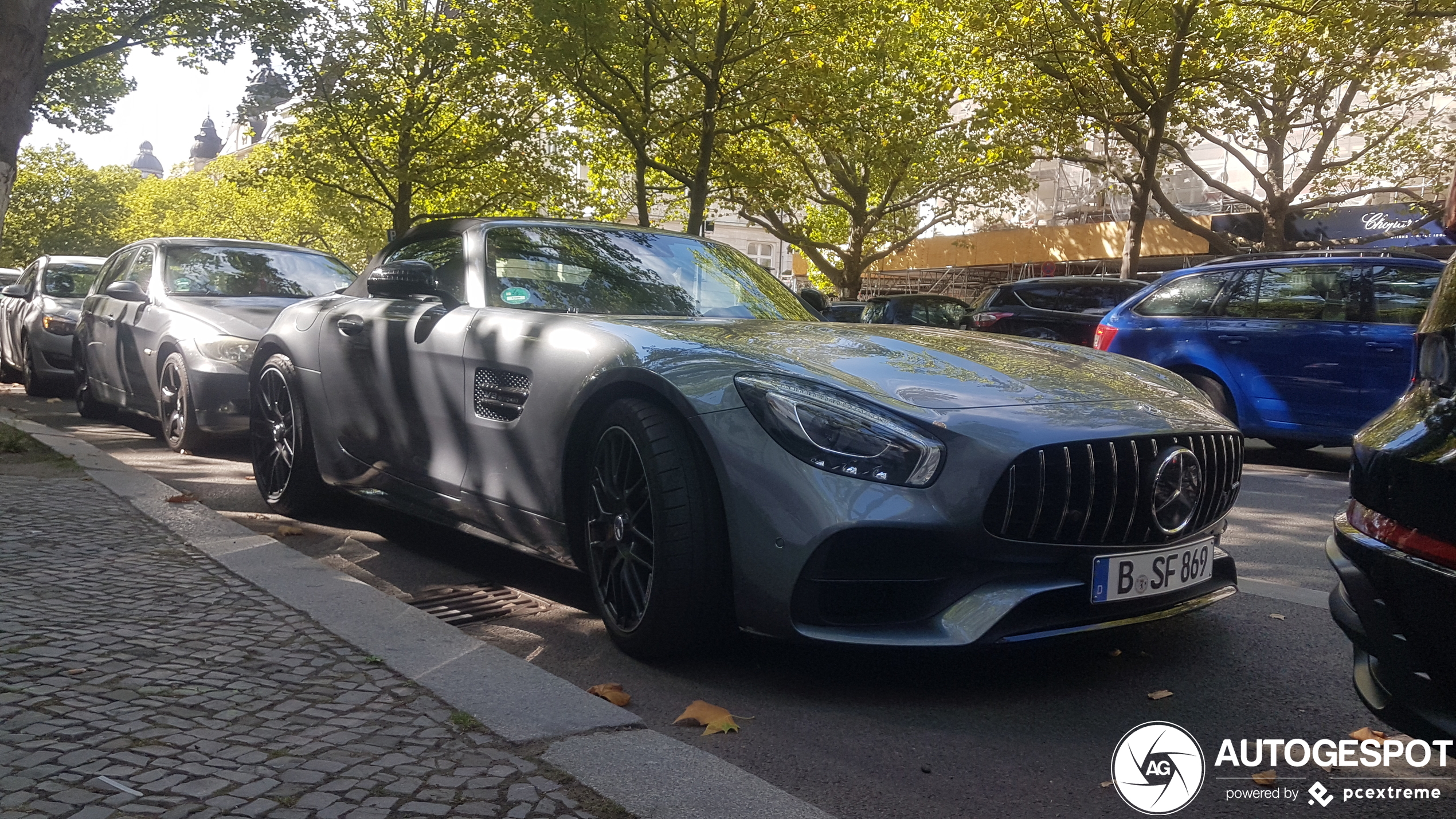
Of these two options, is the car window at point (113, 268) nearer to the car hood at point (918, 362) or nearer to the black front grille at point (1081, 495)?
the car hood at point (918, 362)

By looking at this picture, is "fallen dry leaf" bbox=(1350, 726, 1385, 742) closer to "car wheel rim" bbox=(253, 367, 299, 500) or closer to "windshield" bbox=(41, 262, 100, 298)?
"car wheel rim" bbox=(253, 367, 299, 500)

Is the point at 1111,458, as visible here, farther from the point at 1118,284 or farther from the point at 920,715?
the point at 1118,284

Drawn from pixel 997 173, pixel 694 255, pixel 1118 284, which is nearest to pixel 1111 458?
pixel 694 255

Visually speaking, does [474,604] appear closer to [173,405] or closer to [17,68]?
[173,405]

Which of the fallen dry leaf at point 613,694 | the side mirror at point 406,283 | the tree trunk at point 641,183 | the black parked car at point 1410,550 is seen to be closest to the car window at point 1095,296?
the tree trunk at point 641,183

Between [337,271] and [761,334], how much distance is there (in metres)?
6.54

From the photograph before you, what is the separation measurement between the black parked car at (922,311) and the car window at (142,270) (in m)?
9.78

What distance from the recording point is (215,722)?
2980mm

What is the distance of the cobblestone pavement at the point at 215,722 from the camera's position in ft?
8.28

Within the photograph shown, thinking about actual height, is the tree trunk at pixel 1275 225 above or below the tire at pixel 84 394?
above

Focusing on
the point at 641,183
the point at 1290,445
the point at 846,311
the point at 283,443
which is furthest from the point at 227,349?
the point at 641,183

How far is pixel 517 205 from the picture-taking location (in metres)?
30.8

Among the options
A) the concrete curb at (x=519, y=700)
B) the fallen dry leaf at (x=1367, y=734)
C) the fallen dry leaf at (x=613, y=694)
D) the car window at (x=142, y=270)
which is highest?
the car window at (x=142, y=270)

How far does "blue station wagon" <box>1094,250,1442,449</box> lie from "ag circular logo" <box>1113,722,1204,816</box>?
614cm
